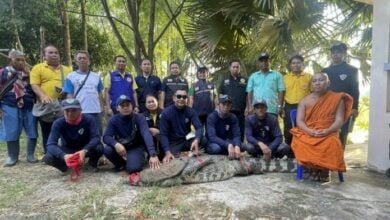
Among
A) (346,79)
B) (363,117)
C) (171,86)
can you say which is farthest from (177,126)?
(363,117)

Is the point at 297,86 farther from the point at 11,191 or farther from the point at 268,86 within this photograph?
the point at 11,191

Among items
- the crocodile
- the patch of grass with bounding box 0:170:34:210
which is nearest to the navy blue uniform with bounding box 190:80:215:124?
the crocodile

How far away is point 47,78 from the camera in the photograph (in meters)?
5.14

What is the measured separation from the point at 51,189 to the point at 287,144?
2.95 m

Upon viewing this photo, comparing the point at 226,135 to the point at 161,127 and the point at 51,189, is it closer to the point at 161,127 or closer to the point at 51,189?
the point at 161,127

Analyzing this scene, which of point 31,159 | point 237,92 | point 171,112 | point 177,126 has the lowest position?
point 31,159

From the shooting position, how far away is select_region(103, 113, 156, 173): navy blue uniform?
15.0ft

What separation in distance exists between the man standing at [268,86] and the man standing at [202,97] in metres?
0.66

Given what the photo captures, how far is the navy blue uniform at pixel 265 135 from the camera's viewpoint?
4.92 metres

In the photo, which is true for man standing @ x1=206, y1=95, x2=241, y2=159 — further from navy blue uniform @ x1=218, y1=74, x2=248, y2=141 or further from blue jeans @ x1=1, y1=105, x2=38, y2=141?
blue jeans @ x1=1, y1=105, x2=38, y2=141

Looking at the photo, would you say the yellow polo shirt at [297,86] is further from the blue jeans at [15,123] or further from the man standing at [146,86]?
the blue jeans at [15,123]

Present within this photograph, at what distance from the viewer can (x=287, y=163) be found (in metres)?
4.82

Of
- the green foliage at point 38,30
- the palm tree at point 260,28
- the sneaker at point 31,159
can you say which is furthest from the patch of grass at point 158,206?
the green foliage at point 38,30

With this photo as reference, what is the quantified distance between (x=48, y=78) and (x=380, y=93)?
4.46 m
